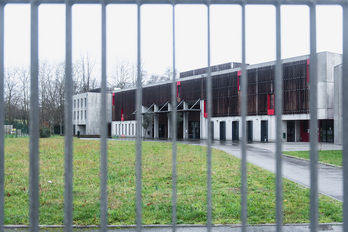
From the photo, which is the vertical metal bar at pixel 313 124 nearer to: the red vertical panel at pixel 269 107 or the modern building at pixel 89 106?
the modern building at pixel 89 106

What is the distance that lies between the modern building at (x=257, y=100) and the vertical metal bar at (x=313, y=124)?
2304cm

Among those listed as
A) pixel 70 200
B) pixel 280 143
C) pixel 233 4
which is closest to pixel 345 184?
pixel 280 143

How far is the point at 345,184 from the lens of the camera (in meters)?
2.23

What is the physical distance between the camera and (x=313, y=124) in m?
2.24

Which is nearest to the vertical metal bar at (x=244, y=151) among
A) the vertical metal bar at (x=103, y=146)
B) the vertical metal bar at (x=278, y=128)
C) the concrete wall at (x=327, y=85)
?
the vertical metal bar at (x=278, y=128)

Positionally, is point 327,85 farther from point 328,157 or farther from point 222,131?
point 328,157

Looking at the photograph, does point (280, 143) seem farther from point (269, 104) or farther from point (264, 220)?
point (269, 104)

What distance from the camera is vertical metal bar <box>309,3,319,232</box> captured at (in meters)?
2.21

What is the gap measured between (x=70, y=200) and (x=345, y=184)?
1787mm

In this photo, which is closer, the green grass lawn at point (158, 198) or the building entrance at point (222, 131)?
the green grass lawn at point (158, 198)

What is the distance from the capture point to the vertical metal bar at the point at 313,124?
221 centimetres

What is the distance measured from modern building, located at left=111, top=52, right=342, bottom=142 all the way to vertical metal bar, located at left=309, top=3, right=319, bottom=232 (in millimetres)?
23038

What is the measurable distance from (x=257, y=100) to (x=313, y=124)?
30.6 metres

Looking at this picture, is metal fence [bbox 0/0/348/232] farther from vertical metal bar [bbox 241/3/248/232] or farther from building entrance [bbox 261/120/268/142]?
building entrance [bbox 261/120/268/142]
